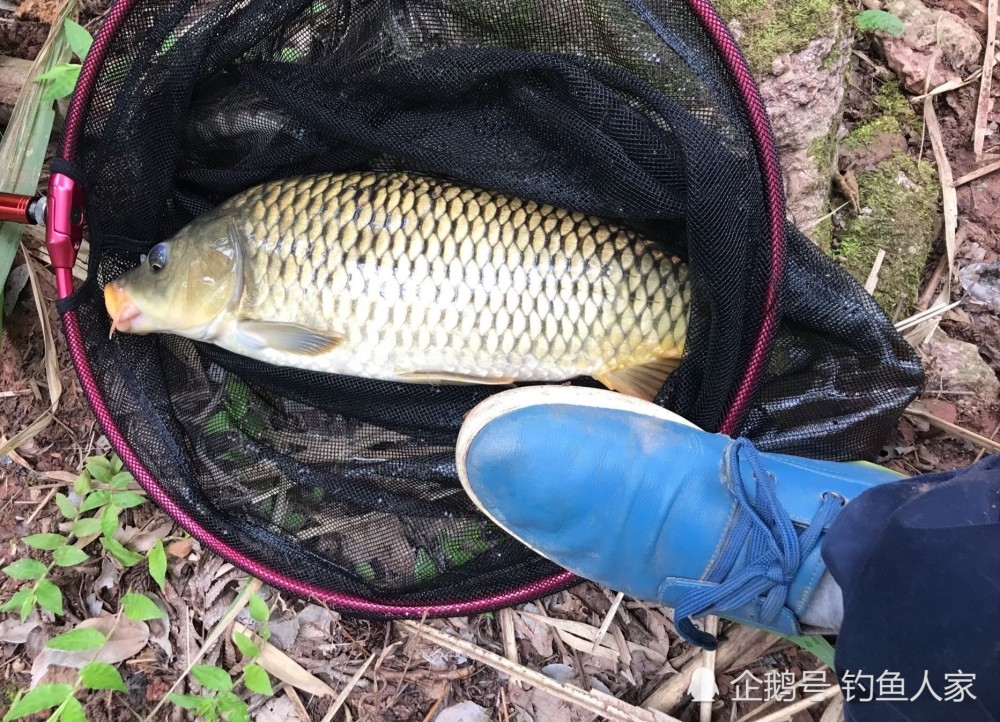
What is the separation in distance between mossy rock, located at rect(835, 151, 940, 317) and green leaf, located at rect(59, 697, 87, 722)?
1.81m

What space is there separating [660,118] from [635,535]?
76 cm

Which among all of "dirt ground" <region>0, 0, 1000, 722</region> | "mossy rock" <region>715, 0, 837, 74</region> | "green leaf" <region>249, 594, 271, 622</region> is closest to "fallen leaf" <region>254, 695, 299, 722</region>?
"dirt ground" <region>0, 0, 1000, 722</region>

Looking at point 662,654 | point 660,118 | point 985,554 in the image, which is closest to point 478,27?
point 660,118

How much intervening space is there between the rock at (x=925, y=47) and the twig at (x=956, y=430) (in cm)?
76

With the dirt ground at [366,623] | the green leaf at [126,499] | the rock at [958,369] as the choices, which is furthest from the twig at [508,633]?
the rock at [958,369]

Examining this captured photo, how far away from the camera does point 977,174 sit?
1.74 meters

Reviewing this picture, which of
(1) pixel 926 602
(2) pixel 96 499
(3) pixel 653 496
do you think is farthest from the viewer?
(2) pixel 96 499

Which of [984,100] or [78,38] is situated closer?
[78,38]

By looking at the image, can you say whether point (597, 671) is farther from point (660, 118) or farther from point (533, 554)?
point (660, 118)

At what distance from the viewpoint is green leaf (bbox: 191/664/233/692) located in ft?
4.83

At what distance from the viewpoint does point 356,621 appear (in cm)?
163

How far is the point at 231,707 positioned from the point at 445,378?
0.78 meters

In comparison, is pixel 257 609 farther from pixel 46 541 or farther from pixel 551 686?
pixel 551 686

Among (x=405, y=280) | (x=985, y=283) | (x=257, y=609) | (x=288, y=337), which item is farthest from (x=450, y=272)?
(x=985, y=283)
